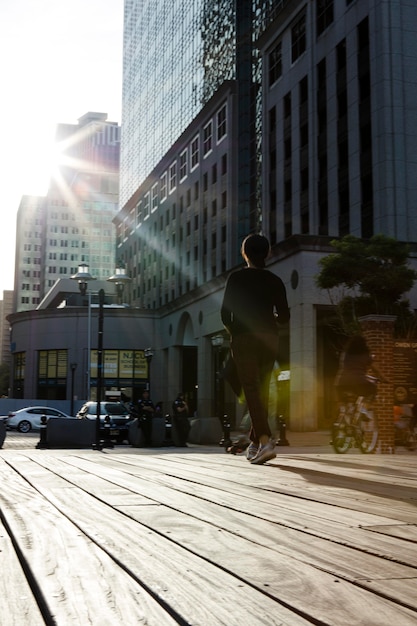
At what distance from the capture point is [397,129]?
112ft

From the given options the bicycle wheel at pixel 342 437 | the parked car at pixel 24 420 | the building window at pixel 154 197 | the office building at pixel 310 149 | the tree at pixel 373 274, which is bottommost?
Answer: the parked car at pixel 24 420

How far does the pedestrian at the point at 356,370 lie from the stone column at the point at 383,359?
96cm

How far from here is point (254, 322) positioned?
5.95m

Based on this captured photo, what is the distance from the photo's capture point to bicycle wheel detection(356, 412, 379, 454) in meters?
13.6

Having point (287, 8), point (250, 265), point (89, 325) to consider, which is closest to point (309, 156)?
point (287, 8)

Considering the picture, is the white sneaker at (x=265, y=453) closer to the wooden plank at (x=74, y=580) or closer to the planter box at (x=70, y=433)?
the wooden plank at (x=74, y=580)

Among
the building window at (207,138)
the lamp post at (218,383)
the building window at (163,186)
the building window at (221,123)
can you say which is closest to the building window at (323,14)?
the building window at (221,123)

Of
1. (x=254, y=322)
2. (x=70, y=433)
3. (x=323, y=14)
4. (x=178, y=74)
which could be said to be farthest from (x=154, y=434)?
(x=178, y=74)

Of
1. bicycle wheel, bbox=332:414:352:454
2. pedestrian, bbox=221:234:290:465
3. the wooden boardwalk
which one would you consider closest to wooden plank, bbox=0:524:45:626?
the wooden boardwalk

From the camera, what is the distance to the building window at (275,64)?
151 ft

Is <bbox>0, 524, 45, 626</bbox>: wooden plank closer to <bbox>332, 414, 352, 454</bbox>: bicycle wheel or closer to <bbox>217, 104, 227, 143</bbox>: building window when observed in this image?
<bbox>332, 414, 352, 454</bbox>: bicycle wheel

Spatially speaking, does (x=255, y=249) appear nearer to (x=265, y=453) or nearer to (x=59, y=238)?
(x=265, y=453)

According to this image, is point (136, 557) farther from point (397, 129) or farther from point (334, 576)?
point (397, 129)

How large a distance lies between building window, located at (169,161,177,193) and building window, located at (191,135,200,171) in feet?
16.5
